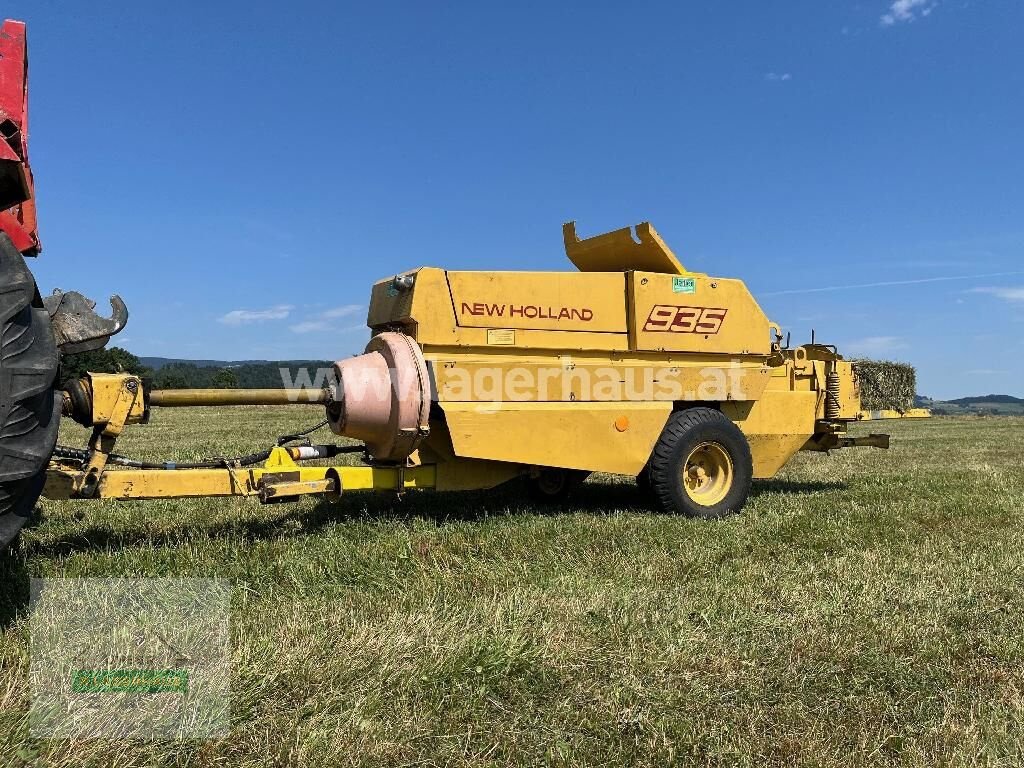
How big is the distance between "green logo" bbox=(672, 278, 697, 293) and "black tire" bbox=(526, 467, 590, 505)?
1.83 m

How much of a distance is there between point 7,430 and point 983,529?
6118 mm

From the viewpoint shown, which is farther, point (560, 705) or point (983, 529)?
point (983, 529)

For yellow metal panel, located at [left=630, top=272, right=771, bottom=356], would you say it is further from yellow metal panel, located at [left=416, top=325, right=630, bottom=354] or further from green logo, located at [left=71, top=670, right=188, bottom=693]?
green logo, located at [left=71, top=670, right=188, bottom=693]

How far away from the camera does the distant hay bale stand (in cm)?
1695

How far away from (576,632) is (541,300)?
311 centimetres

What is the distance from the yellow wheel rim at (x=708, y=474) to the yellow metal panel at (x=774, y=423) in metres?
0.46

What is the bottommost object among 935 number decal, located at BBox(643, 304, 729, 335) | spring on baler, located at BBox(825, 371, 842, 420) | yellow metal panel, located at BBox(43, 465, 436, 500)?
yellow metal panel, located at BBox(43, 465, 436, 500)

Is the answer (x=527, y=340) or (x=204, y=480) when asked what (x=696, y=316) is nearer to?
(x=527, y=340)

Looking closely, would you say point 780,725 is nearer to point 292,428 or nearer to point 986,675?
point 986,675

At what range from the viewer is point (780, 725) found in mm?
2664

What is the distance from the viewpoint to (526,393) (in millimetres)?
5918

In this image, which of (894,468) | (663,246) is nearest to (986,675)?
(663,246)

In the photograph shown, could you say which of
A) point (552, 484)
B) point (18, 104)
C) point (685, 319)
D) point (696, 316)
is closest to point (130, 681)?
point (18, 104)

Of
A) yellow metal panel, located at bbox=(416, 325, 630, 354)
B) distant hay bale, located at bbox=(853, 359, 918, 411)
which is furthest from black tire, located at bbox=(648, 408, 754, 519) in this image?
distant hay bale, located at bbox=(853, 359, 918, 411)
